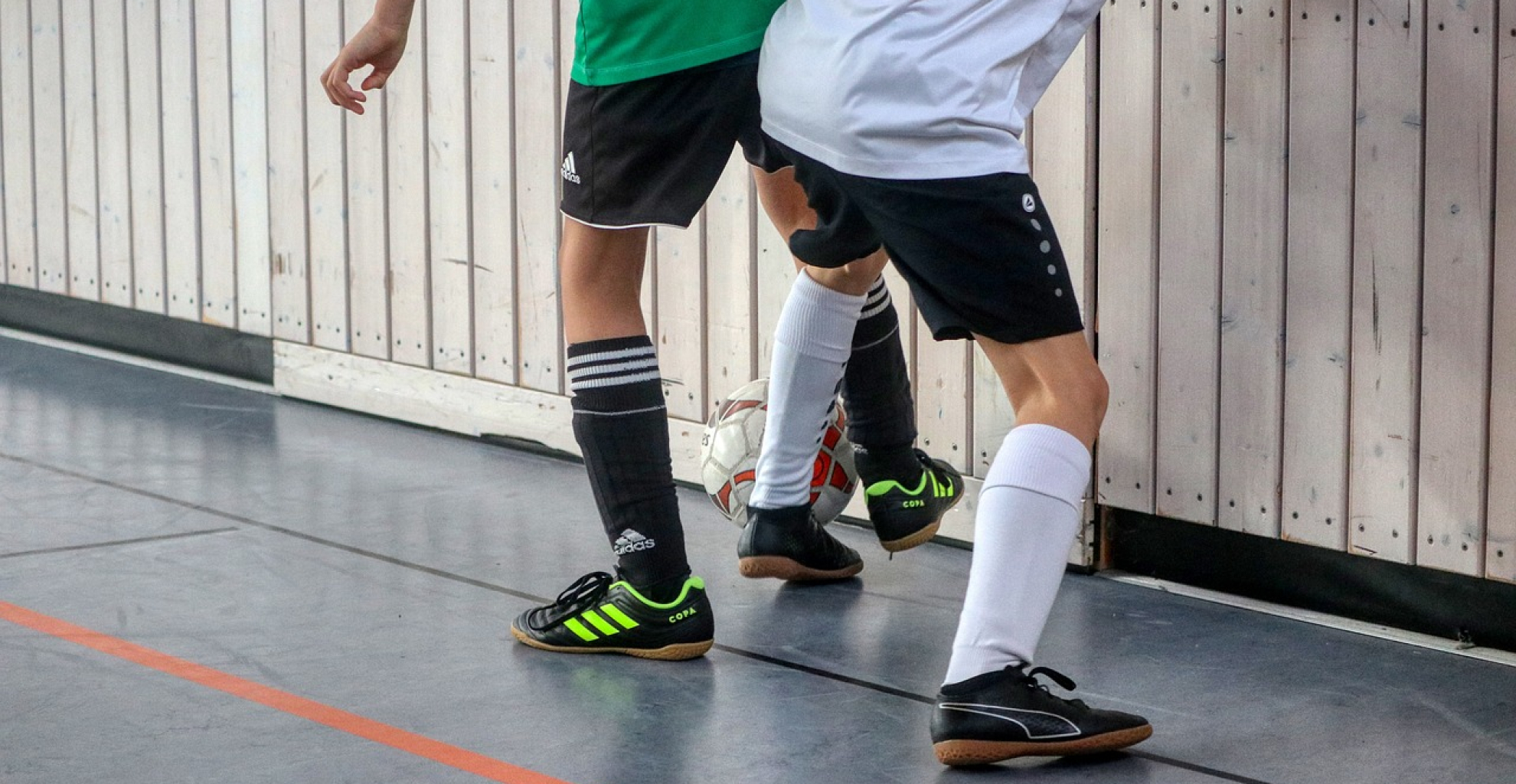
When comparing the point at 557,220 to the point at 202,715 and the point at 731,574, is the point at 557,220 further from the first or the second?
the point at 202,715

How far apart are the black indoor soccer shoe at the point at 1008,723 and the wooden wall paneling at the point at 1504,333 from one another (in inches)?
36.9

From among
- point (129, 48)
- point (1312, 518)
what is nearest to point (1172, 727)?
point (1312, 518)

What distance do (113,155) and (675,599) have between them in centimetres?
364

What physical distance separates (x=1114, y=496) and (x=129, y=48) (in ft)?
12.0

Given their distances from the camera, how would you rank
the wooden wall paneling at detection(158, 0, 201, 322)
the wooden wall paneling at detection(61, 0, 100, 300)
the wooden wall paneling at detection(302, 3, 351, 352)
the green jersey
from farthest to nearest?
the wooden wall paneling at detection(61, 0, 100, 300) < the wooden wall paneling at detection(158, 0, 201, 322) < the wooden wall paneling at detection(302, 3, 351, 352) < the green jersey

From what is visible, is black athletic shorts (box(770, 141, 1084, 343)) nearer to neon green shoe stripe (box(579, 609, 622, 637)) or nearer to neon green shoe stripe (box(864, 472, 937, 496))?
neon green shoe stripe (box(579, 609, 622, 637))

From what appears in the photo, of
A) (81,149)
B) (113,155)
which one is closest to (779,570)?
(113,155)

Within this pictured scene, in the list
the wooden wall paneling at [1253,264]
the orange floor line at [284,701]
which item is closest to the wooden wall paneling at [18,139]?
the orange floor line at [284,701]

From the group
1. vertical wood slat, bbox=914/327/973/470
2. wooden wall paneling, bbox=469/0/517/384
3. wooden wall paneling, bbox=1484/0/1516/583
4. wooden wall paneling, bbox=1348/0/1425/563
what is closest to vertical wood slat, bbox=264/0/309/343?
wooden wall paneling, bbox=469/0/517/384

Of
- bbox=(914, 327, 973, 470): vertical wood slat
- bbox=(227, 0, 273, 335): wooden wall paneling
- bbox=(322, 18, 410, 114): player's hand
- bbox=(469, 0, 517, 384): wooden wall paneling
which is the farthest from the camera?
bbox=(227, 0, 273, 335): wooden wall paneling

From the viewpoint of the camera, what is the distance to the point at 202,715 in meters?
2.83

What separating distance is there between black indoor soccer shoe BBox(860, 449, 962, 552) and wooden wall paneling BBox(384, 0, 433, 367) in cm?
190

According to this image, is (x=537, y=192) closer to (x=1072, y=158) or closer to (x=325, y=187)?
(x=325, y=187)

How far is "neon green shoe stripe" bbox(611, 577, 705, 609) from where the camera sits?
10.4 feet
